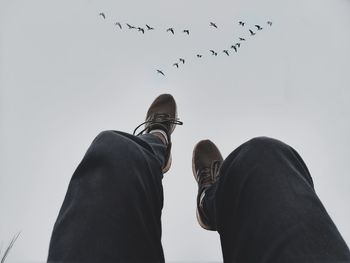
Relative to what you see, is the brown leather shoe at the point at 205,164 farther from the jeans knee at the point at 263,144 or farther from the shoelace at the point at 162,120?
the jeans knee at the point at 263,144

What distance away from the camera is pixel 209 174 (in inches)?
37.6

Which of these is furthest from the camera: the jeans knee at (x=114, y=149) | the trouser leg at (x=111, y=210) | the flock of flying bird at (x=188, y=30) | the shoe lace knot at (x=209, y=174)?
the flock of flying bird at (x=188, y=30)

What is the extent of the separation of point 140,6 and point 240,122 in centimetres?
77

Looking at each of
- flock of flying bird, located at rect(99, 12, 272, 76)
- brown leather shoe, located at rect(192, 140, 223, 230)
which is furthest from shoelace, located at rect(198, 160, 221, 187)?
flock of flying bird, located at rect(99, 12, 272, 76)

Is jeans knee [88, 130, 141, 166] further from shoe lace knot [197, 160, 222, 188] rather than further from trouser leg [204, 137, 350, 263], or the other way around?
shoe lace knot [197, 160, 222, 188]

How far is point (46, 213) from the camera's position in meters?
1.14

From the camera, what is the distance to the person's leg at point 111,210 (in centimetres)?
32

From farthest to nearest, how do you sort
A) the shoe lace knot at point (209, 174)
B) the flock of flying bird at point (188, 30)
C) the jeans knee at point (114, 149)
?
the flock of flying bird at point (188, 30) → the shoe lace knot at point (209, 174) → the jeans knee at point (114, 149)

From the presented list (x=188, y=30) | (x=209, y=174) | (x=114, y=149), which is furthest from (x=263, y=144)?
(x=188, y=30)

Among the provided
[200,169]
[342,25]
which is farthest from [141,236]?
[342,25]

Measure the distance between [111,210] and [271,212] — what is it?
0.70 feet

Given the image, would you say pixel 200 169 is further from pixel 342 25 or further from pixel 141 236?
pixel 342 25

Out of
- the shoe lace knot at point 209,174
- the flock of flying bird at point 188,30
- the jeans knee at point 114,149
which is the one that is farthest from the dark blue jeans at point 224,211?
the flock of flying bird at point 188,30

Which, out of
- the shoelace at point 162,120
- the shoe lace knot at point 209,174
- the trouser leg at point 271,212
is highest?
the shoelace at point 162,120
